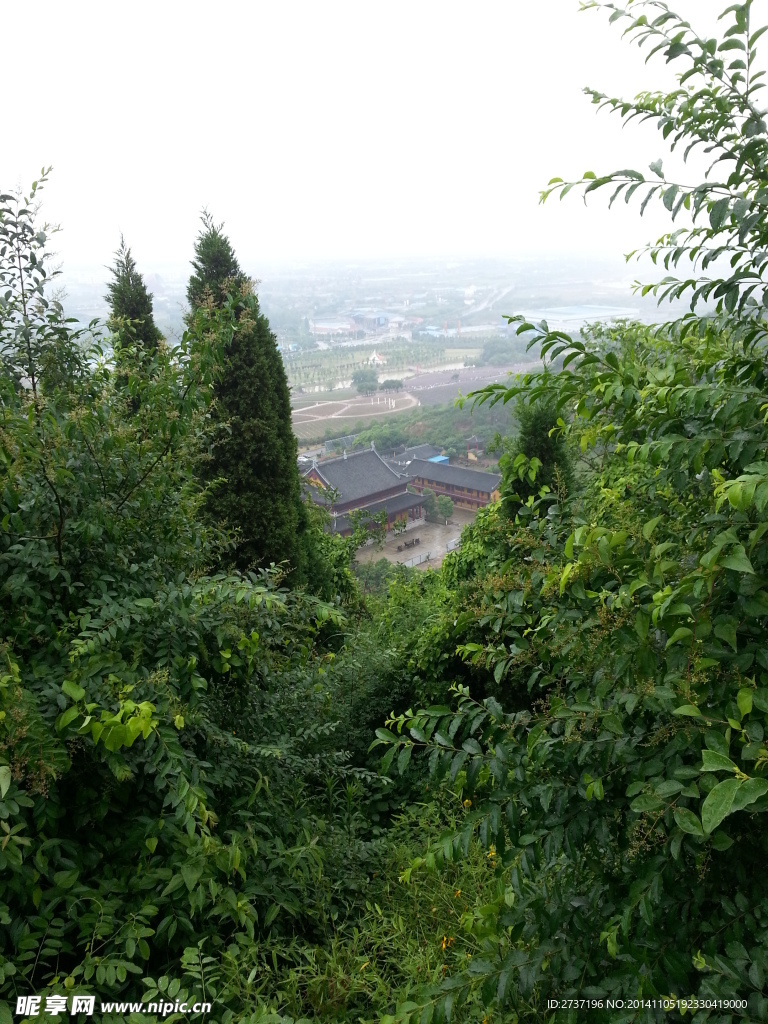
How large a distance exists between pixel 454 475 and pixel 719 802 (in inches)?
403

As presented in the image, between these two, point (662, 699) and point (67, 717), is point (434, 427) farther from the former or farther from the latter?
point (662, 699)

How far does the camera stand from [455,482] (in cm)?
1109

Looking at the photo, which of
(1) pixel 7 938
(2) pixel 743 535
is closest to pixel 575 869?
(2) pixel 743 535

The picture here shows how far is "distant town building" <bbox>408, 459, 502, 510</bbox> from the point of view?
410 inches

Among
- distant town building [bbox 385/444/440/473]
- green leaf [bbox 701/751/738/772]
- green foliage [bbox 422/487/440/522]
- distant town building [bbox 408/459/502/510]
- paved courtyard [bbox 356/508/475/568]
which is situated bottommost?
paved courtyard [bbox 356/508/475/568]

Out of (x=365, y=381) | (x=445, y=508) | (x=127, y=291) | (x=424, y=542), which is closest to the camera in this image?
(x=127, y=291)

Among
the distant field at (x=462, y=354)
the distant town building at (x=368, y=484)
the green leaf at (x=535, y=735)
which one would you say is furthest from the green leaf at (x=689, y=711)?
the distant field at (x=462, y=354)

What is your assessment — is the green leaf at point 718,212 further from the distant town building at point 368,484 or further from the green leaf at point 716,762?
the distant town building at point 368,484

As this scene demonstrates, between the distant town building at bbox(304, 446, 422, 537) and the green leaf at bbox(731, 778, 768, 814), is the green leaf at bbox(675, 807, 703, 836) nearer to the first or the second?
the green leaf at bbox(731, 778, 768, 814)

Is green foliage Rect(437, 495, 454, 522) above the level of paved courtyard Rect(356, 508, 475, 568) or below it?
above

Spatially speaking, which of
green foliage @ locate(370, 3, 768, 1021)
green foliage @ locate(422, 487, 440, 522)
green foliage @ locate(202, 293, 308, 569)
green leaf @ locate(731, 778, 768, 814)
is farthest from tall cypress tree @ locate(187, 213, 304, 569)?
green leaf @ locate(731, 778, 768, 814)

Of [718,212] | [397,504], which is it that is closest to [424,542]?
[397,504]

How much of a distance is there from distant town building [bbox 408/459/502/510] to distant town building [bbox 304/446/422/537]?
34 centimetres

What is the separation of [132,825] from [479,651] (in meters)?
1.48
